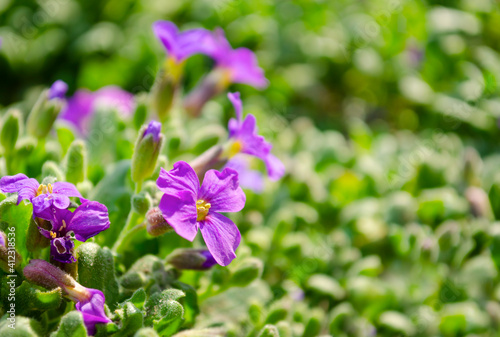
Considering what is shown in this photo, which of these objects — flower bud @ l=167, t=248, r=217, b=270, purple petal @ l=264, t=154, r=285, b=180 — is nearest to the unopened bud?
flower bud @ l=167, t=248, r=217, b=270

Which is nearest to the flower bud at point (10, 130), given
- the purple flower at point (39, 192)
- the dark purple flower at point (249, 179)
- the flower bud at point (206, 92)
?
the purple flower at point (39, 192)

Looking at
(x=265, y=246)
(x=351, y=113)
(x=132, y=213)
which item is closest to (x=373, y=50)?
(x=351, y=113)

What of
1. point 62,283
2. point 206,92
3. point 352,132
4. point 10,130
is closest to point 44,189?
point 62,283

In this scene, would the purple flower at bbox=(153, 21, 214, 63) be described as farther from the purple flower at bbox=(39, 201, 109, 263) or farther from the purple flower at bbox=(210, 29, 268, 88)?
the purple flower at bbox=(39, 201, 109, 263)

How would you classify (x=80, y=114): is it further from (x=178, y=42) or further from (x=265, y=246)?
(x=265, y=246)

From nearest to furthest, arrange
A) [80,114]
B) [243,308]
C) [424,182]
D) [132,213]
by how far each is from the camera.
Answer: [132,213], [243,308], [424,182], [80,114]

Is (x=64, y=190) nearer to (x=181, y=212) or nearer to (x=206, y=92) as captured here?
(x=181, y=212)
